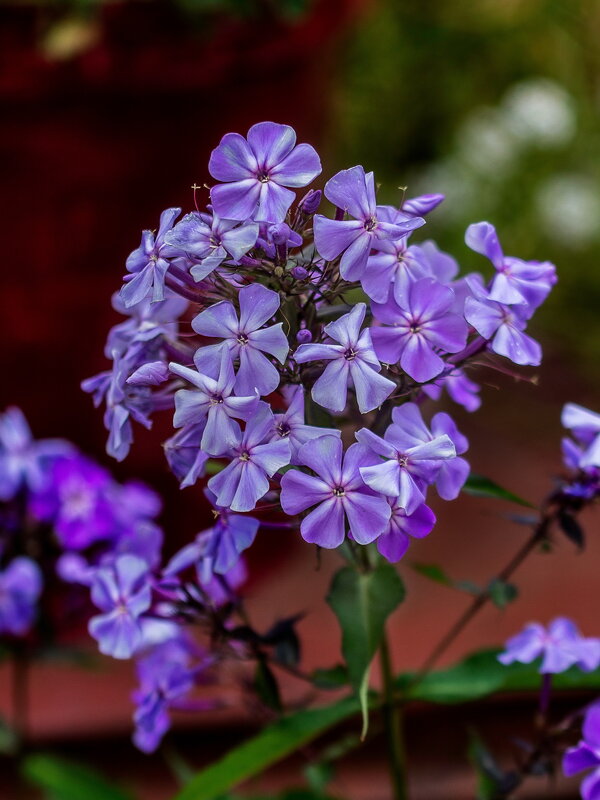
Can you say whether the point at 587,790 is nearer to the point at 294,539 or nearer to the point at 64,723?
the point at 64,723

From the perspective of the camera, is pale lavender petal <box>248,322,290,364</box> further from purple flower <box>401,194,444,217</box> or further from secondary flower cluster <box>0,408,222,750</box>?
secondary flower cluster <box>0,408,222,750</box>

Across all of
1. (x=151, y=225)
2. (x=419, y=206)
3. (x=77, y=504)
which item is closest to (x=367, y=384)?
(x=419, y=206)

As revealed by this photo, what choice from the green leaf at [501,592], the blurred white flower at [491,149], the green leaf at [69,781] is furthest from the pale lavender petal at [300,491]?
the blurred white flower at [491,149]

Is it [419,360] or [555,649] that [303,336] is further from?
[555,649]

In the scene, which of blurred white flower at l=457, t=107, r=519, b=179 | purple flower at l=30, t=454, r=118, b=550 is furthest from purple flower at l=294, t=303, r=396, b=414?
blurred white flower at l=457, t=107, r=519, b=179

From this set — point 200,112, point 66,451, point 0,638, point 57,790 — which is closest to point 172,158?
point 200,112

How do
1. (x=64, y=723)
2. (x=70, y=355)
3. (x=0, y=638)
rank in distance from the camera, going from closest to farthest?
(x=0, y=638) → (x=64, y=723) → (x=70, y=355)
